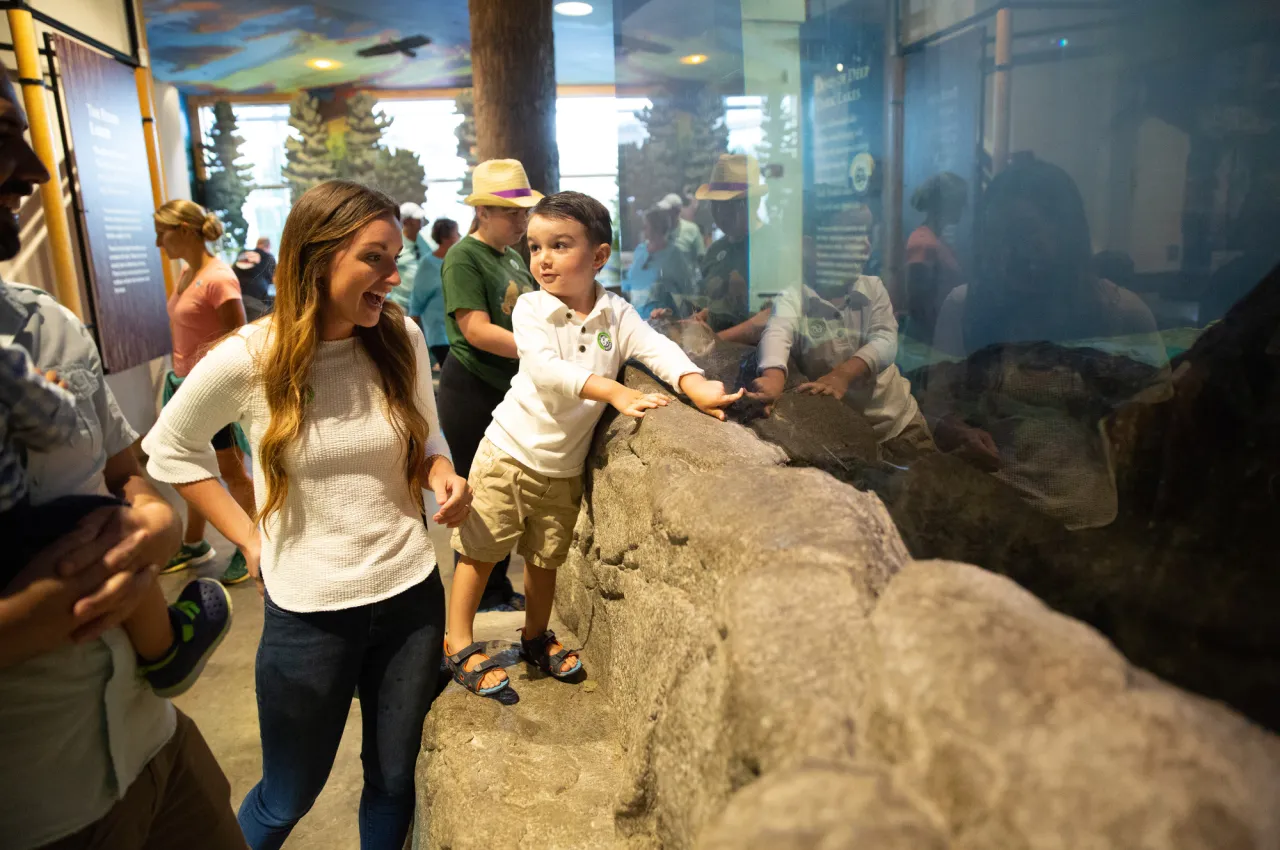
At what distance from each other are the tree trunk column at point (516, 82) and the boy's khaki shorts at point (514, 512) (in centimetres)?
202

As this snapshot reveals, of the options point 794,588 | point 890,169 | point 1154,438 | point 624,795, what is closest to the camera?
point 794,588

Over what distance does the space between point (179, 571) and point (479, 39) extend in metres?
3.11

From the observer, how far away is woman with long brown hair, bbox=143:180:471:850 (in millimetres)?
1757

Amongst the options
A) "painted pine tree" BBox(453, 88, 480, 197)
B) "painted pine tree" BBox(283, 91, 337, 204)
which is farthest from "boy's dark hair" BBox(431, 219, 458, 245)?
"painted pine tree" BBox(283, 91, 337, 204)

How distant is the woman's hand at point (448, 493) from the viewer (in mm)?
1906

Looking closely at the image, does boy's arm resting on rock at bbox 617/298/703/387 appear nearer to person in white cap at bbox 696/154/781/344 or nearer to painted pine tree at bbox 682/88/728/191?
person in white cap at bbox 696/154/781/344

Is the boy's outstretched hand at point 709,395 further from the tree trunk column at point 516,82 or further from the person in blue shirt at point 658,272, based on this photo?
the tree trunk column at point 516,82

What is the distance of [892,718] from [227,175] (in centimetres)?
1009

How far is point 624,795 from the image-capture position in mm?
1643

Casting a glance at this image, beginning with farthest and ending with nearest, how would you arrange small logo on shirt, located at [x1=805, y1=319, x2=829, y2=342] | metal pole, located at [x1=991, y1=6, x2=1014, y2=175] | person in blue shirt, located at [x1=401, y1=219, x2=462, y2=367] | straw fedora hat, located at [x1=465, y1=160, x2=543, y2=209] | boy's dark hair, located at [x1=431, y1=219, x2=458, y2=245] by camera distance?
boy's dark hair, located at [x1=431, y1=219, x2=458, y2=245] → person in blue shirt, located at [x1=401, y1=219, x2=462, y2=367] → straw fedora hat, located at [x1=465, y1=160, x2=543, y2=209] → small logo on shirt, located at [x1=805, y1=319, x2=829, y2=342] → metal pole, located at [x1=991, y1=6, x2=1014, y2=175]

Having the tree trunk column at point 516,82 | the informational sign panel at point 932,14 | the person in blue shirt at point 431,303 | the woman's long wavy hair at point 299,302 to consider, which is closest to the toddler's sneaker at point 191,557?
the person in blue shirt at point 431,303

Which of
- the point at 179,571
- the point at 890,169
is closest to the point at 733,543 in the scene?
the point at 890,169

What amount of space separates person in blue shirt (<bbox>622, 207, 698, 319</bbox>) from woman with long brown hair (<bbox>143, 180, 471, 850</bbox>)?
1702mm

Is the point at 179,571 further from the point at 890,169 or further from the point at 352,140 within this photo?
the point at 352,140
